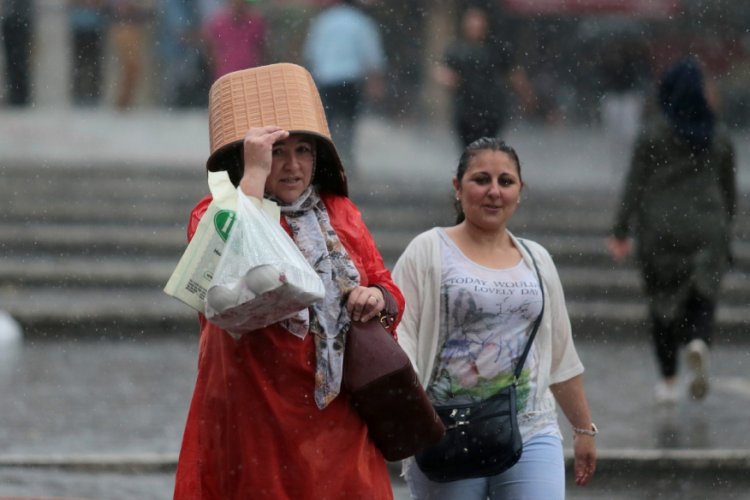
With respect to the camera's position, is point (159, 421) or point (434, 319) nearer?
point (434, 319)

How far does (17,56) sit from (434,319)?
646 inches

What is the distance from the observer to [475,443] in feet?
16.0

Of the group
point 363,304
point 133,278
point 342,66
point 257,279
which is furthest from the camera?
point 342,66

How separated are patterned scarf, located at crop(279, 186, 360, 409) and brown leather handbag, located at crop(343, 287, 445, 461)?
4cm

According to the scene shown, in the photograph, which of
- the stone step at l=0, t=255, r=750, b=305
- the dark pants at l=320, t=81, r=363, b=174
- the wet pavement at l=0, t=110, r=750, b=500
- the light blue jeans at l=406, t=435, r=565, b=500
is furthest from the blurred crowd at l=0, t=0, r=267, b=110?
the light blue jeans at l=406, t=435, r=565, b=500

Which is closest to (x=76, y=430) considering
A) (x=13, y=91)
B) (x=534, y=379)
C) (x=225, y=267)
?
(x=534, y=379)

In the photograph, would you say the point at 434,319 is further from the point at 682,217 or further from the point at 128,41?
the point at 128,41

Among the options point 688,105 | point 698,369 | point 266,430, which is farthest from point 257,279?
point 688,105

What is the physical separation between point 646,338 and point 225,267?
8.43 metres

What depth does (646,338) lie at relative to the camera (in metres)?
Result: 12.2

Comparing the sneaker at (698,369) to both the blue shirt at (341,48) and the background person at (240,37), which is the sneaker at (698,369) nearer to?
the blue shirt at (341,48)

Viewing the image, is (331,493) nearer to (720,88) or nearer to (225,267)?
(225,267)

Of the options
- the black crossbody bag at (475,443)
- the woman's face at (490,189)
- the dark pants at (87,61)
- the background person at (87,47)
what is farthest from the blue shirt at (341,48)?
the black crossbody bag at (475,443)

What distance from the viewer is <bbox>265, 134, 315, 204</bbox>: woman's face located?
4.40 metres
